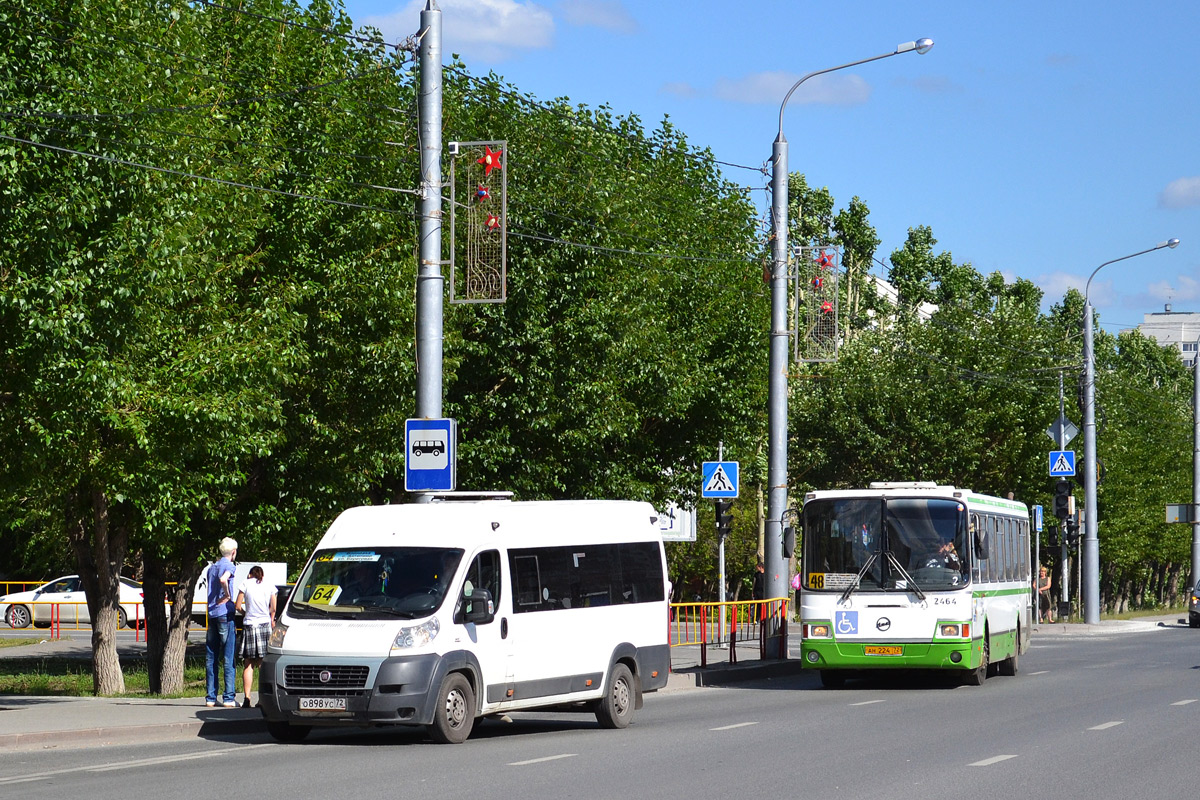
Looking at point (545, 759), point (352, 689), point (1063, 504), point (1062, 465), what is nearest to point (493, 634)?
point (352, 689)

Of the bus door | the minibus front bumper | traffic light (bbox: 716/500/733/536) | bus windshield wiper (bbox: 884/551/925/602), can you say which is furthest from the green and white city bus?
the minibus front bumper

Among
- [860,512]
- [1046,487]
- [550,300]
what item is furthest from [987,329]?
[860,512]

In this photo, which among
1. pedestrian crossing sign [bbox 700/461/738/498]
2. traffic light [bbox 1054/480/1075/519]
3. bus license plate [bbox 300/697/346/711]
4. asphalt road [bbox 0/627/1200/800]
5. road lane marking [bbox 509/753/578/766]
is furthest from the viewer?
traffic light [bbox 1054/480/1075/519]

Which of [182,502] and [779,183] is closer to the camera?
[182,502]

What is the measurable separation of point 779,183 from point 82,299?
43.5 ft

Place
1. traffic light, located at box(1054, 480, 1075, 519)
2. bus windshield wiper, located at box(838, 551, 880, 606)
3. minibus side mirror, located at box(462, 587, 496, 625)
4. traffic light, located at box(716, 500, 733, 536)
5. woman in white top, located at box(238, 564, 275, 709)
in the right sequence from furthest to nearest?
traffic light, located at box(1054, 480, 1075, 519), traffic light, located at box(716, 500, 733, 536), bus windshield wiper, located at box(838, 551, 880, 606), woman in white top, located at box(238, 564, 275, 709), minibus side mirror, located at box(462, 587, 496, 625)

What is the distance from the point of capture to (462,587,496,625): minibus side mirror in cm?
1486

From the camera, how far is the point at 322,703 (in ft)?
46.8

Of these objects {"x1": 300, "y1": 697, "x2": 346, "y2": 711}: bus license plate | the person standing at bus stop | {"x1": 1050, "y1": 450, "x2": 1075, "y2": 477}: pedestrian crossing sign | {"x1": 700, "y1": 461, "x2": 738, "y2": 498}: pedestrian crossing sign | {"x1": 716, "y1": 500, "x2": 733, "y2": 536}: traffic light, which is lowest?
the person standing at bus stop

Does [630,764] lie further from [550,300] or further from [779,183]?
[550,300]

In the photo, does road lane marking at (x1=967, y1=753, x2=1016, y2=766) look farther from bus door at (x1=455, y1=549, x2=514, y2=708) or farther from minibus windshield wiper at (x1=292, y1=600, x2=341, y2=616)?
minibus windshield wiper at (x1=292, y1=600, x2=341, y2=616)

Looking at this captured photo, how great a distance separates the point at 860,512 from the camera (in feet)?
72.5

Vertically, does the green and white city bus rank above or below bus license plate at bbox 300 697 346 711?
above

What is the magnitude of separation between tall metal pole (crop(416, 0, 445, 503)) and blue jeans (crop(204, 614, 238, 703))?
9.07 ft
